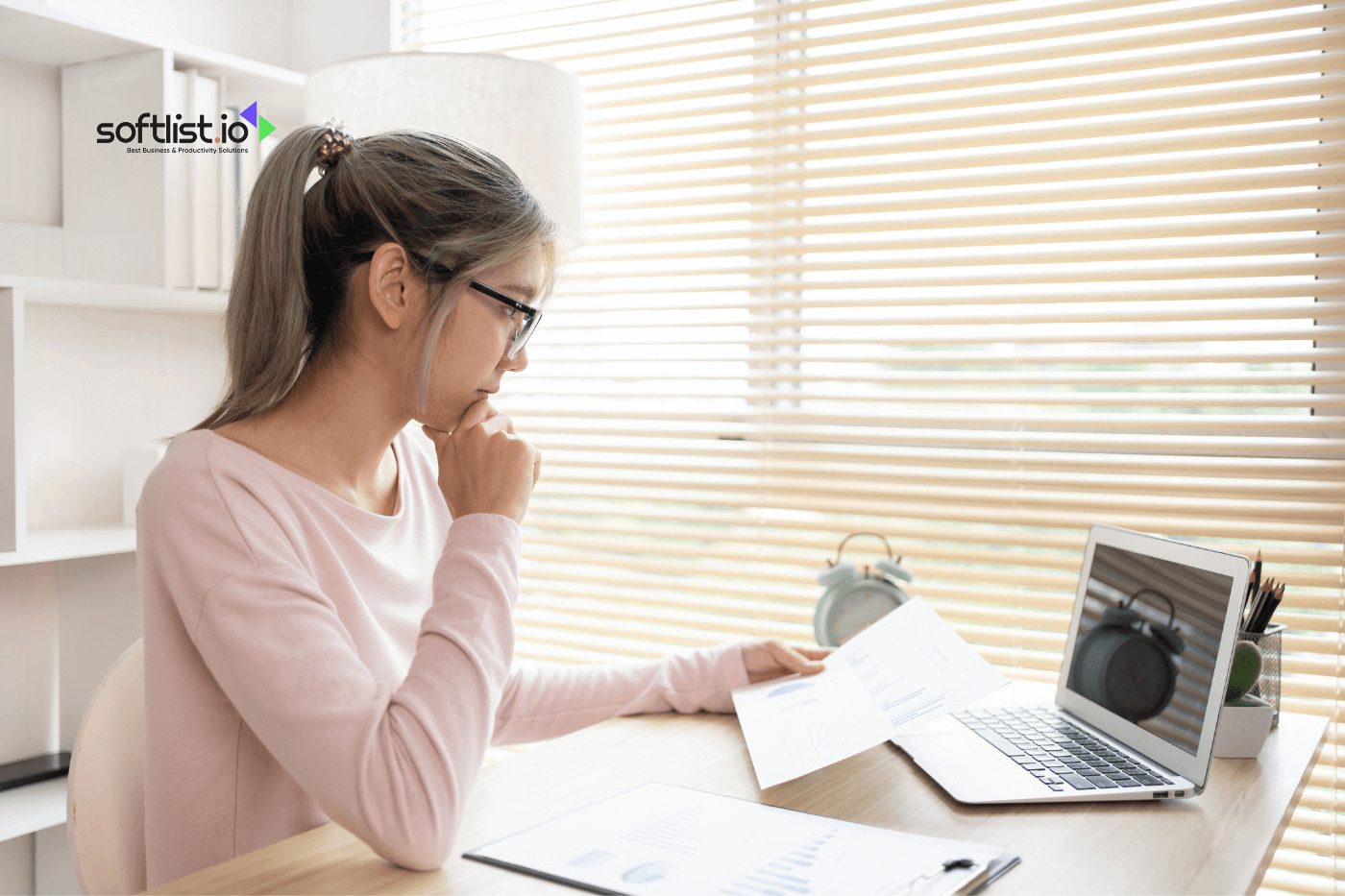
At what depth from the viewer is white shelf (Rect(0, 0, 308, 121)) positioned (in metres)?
1.58

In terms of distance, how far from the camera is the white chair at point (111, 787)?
2.99 ft

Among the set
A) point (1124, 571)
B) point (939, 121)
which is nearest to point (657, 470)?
point (939, 121)

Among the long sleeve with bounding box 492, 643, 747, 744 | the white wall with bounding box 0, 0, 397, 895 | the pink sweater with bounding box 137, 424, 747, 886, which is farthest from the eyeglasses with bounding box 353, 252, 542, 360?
the white wall with bounding box 0, 0, 397, 895

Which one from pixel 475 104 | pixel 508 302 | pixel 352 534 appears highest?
pixel 475 104

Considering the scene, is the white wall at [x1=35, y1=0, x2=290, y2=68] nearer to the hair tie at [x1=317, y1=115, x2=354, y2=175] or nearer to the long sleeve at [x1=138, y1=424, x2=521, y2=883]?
the hair tie at [x1=317, y1=115, x2=354, y2=175]

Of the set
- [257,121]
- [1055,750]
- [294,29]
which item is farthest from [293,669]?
[294,29]

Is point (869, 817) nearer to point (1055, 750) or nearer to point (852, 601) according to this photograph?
point (1055, 750)

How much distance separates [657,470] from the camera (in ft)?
6.56

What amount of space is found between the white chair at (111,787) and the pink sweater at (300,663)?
0.12 feet

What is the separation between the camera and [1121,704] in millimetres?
1071

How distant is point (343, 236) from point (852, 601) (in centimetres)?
87

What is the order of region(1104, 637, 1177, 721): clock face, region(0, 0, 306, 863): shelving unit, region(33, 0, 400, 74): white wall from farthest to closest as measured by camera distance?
region(33, 0, 400, 74): white wall
region(0, 0, 306, 863): shelving unit
region(1104, 637, 1177, 721): clock face

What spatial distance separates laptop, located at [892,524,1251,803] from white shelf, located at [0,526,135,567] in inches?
51.5

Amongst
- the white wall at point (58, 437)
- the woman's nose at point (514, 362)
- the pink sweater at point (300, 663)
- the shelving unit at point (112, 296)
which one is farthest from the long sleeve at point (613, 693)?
the white wall at point (58, 437)
